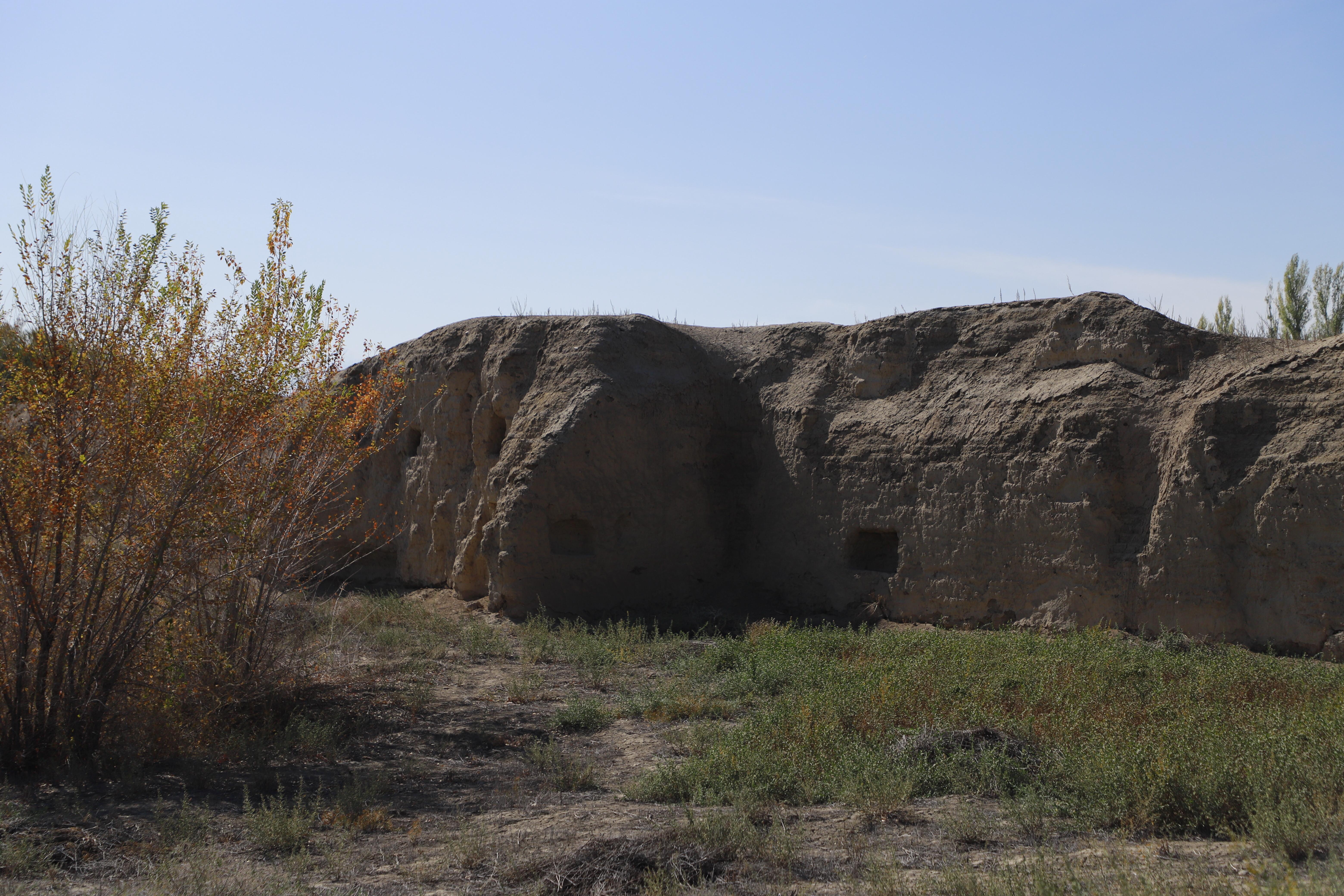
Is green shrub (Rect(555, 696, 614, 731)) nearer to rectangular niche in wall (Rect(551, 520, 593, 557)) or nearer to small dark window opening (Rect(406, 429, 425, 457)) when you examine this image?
rectangular niche in wall (Rect(551, 520, 593, 557))

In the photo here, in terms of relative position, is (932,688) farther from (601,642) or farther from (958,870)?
(601,642)

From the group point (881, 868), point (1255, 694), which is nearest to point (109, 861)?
point (881, 868)

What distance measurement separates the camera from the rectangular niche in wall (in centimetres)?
1099

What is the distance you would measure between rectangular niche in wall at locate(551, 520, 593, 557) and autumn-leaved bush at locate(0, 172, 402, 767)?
4618 mm

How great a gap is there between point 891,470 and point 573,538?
3601 millimetres

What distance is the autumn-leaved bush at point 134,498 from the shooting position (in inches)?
208

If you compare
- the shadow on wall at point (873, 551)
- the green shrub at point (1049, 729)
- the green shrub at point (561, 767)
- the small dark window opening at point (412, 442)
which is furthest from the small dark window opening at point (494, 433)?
the green shrub at point (561, 767)

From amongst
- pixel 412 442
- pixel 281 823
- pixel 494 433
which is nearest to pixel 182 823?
pixel 281 823

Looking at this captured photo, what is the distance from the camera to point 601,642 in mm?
9070

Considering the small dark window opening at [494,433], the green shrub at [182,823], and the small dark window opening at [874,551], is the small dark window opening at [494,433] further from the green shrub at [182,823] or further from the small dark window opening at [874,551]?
the green shrub at [182,823]

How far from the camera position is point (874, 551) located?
418 inches

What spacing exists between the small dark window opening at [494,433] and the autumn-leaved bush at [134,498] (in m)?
5.60

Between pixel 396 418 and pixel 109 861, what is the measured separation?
967cm

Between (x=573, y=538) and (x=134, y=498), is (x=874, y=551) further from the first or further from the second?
(x=134, y=498)
